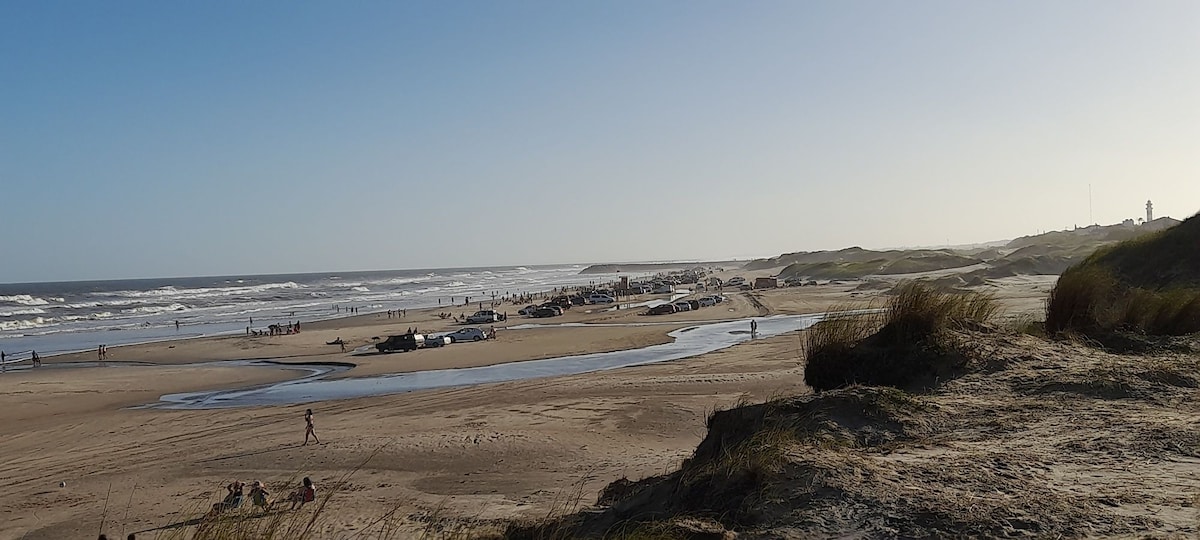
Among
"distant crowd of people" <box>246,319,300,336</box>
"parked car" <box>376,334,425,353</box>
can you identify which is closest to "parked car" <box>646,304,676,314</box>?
"parked car" <box>376,334,425,353</box>

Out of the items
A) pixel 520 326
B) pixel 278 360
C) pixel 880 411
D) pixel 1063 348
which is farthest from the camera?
pixel 520 326

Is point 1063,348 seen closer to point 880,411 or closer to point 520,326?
point 880,411

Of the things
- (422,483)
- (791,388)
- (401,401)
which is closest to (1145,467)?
(422,483)

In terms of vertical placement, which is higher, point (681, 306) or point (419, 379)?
point (681, 306)

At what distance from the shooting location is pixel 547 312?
60531 millimetres

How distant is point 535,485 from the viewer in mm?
13555

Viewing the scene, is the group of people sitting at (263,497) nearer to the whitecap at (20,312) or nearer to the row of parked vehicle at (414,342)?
the row of parked vehicle at (414,342)

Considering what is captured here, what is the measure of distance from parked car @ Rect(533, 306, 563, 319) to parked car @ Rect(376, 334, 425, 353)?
20212 millimetres

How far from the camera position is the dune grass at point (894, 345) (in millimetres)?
10344

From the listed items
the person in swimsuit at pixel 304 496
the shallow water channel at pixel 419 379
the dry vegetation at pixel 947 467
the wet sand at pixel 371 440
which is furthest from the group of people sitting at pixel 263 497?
the shallow water channel at pixel 419 379

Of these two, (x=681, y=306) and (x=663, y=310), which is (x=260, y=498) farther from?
(x=681, y=306)

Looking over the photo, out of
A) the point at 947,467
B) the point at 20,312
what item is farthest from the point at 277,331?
the point at 947,467

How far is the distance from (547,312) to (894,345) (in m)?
50.4

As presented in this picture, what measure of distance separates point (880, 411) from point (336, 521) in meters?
8.46
